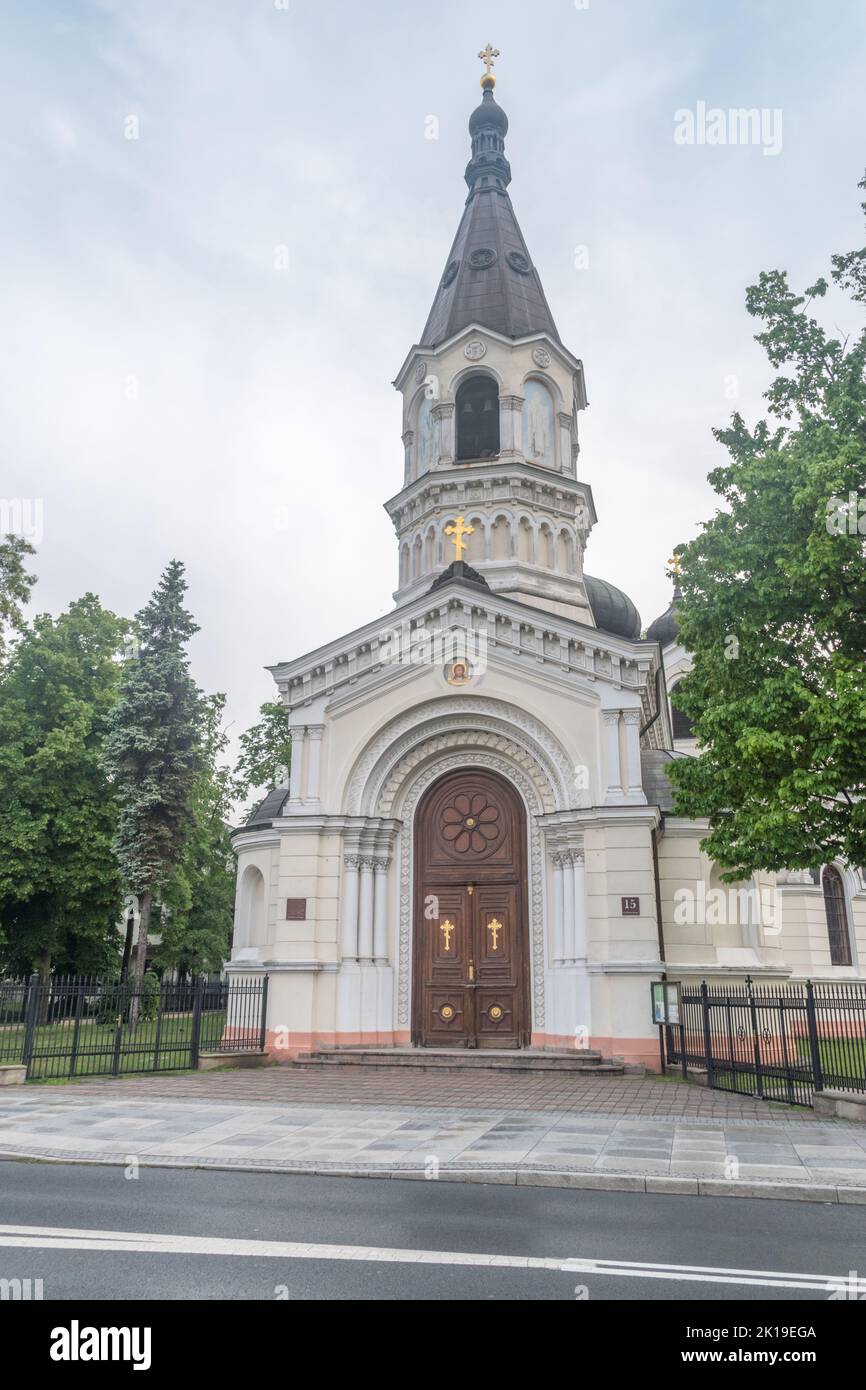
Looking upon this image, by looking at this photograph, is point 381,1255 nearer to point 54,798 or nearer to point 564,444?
point 564,444

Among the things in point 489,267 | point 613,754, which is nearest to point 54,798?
point 613,754

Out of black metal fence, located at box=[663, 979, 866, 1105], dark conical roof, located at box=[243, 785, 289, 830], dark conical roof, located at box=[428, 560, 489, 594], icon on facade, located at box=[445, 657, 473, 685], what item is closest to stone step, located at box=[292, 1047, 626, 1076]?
black metal fence, located at box=[663, 979, 866, 1105]

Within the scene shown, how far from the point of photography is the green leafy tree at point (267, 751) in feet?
136

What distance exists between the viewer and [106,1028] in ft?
58.2

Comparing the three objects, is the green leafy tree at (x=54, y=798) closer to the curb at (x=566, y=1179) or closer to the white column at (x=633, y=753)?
the white column at (x=633, y=753)

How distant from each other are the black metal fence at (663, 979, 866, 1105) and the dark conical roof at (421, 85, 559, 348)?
1899cm

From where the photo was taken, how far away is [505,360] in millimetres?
27469

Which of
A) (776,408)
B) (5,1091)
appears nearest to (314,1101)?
(5,1091)

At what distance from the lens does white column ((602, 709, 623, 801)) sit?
1922 centimetres

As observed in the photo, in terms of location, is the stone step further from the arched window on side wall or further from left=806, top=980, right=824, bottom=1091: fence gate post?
the arched window on side wall
